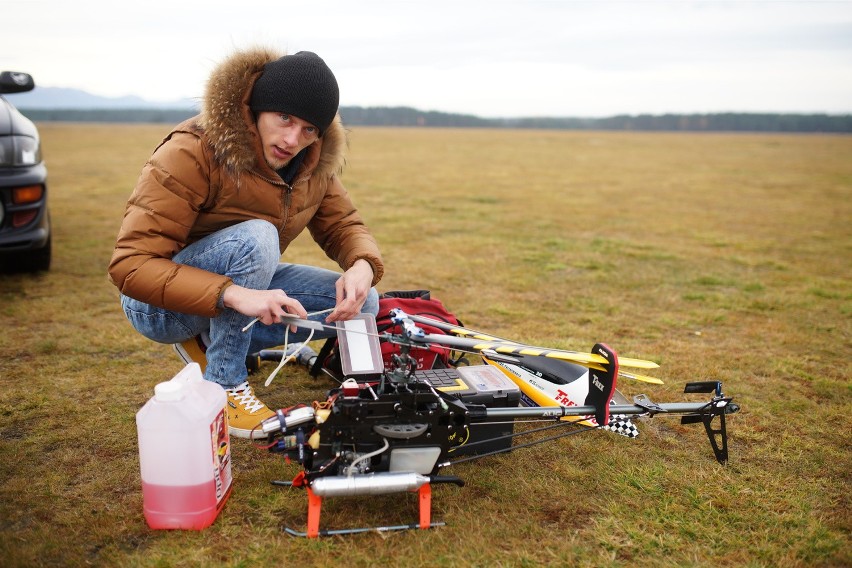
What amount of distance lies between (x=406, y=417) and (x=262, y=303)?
0.82 meters

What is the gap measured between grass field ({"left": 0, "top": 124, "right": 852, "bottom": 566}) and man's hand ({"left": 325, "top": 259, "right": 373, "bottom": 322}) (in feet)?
2.71

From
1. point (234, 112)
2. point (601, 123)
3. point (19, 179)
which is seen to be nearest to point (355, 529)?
point (234, 112)

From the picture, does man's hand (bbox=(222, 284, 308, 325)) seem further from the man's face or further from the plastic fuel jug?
the man's face

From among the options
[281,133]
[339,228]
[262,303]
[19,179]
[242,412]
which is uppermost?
[281,133]

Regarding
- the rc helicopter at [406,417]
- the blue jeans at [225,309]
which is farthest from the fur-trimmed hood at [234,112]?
the rc helicopter at [406,417]

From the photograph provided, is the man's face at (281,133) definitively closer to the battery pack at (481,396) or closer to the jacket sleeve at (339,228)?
the jacket sleeve at (339,228)

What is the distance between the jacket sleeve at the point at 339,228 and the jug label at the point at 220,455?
130cm

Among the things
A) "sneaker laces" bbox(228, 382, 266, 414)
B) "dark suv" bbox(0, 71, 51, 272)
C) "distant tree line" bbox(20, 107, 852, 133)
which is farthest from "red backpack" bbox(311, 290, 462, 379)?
"distant tree line" bbox(20, 107, 852, 133)

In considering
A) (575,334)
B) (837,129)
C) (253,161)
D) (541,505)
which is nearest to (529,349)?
(541,505)

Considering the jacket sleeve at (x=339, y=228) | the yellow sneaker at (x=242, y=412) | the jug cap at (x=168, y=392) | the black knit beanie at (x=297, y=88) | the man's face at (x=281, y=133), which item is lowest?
the yellow sneaker at (x=242, y=412)

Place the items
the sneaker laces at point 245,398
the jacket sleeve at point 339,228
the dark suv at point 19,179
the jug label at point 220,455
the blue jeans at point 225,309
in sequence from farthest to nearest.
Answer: the dark suv at point 19,179, the jacket sleeve at point 339,228, the sneaker laces at point 245,398, the blue jeans at point 225,309, the jug label at point 220,455

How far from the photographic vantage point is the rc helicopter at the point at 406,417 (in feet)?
8.63

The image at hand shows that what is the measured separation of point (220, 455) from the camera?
2.73 metres

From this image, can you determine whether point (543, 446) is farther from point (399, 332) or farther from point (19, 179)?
point (19, 179)
